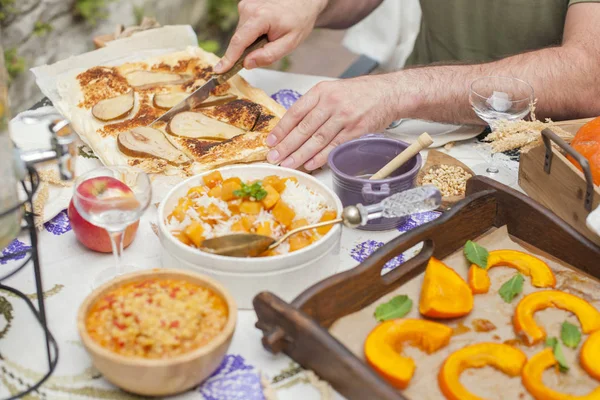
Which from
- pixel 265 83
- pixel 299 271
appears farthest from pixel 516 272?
pixel 265 83

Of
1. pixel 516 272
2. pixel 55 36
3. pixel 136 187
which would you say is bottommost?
pixel 55 36

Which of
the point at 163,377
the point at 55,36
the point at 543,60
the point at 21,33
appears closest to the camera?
the point at 163,377

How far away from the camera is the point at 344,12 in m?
2.90

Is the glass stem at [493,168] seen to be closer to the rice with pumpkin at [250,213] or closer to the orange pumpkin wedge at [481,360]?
the rice with pumpkin at [250,213]

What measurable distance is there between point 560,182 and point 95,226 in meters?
1.09

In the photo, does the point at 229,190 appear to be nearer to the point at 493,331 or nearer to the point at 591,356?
the point at 493,331

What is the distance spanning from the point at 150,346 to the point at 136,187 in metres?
0.45

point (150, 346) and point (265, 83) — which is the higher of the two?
point (150, 346)

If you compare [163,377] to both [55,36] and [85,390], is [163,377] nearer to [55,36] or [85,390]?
[85,390]

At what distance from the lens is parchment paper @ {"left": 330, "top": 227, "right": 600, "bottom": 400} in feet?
3.89

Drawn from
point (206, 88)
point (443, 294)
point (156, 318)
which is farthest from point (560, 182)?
point (206, 88)

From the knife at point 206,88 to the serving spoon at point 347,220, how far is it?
824 mm

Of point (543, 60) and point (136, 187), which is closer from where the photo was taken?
point (136, 187)

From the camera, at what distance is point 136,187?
149cm
